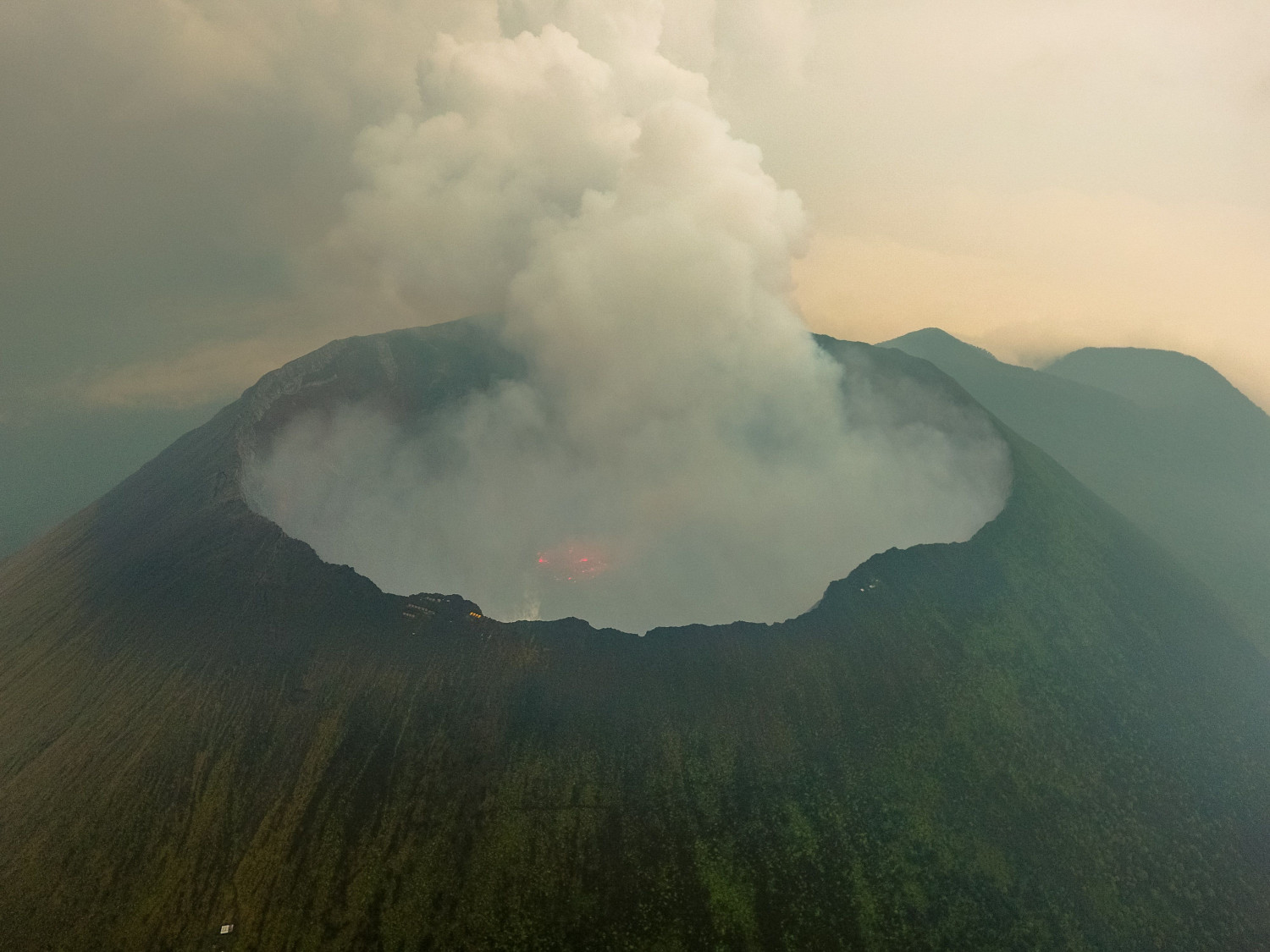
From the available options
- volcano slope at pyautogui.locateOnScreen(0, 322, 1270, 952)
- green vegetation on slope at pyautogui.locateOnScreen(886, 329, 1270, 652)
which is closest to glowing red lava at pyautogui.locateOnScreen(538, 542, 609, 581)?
volcano slope at pyautogui.locateOnScreen(0, 322, 1270, 952)

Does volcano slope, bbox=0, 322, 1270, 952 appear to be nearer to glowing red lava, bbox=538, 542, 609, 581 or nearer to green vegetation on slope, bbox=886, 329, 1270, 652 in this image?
glowing red lava, bbox=538, 542, 609, 581

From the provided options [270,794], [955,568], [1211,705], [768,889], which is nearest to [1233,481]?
[1211,705]

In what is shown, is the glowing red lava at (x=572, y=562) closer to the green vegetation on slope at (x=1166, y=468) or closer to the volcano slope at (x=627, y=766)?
the volcano slope at (x=627, y=766)

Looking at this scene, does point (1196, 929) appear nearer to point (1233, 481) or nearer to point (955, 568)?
point (955, 568)

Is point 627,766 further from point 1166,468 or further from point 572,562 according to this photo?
point 1166,468

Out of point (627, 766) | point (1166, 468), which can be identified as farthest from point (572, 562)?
point (1166, 468)

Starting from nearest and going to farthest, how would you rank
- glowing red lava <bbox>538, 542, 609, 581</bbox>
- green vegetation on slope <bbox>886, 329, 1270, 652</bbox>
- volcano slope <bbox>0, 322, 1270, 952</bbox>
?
volcano slope <bbox>0, 322, 1270, 952</bbox> → glowing red lava <bbox>538, 542, 609, 581</bbox> → green vegetation on slope <bbox>886, 329, 1270, 652</bbox>
